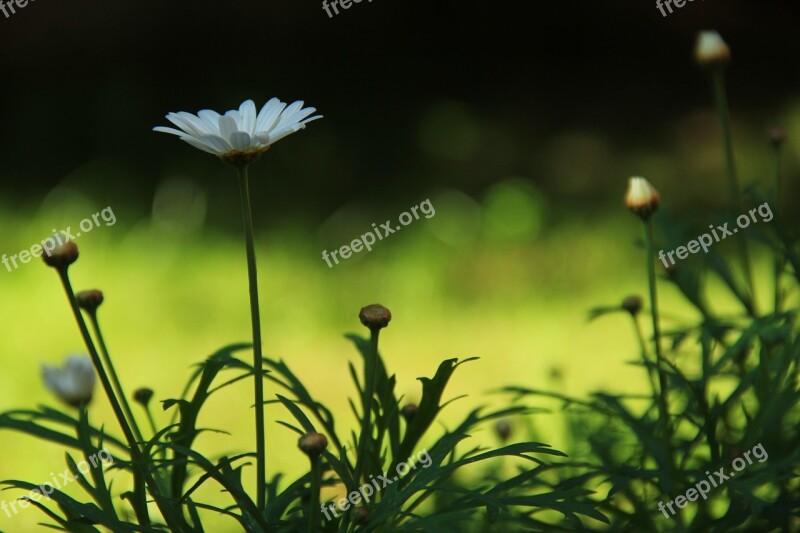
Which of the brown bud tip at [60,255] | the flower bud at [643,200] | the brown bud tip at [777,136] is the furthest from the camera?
the brown bud tip at [777,136]

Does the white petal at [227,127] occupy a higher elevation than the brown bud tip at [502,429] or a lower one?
higher

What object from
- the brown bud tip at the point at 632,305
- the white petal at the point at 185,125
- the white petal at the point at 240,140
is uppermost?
the white petal at the point at 185,125

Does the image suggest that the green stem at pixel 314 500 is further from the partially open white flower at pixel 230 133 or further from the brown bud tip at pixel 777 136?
the brown bud tip at pixel 777 136

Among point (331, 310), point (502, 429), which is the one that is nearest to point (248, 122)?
point (502, 429)

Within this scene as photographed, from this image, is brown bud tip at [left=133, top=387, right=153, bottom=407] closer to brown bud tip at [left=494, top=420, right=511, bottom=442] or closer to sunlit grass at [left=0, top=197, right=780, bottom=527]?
brown bud tip at [left=494, top=420, right=511, bottom=442]

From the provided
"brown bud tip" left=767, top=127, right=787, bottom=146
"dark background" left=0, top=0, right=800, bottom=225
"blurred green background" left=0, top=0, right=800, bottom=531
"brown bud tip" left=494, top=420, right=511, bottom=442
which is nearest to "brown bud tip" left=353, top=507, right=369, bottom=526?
"brown bud tip" left=494, top=420, right=511, bottom=442

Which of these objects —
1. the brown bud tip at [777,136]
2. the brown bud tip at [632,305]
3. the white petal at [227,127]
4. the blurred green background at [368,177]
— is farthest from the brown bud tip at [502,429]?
the blurred green background at [368,177]

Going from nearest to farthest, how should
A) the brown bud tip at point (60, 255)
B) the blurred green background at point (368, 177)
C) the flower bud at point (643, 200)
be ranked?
the brown bud tip at point (60, 255)
the flower bud at point (643, 200)
the blurred green background at point (368, 177)

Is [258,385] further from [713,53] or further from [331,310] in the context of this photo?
[331,310]
